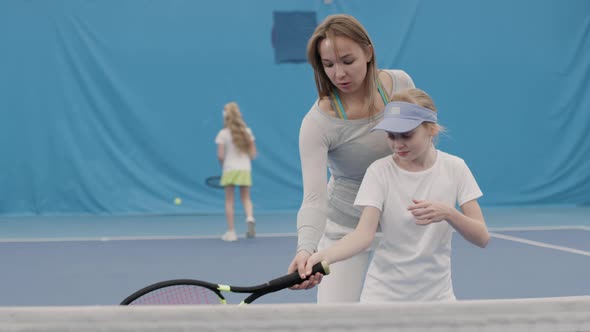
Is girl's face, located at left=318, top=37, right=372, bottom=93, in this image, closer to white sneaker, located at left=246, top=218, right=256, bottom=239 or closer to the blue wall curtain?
white sneaker, located at left=246, top=218, right=256, bottom=239

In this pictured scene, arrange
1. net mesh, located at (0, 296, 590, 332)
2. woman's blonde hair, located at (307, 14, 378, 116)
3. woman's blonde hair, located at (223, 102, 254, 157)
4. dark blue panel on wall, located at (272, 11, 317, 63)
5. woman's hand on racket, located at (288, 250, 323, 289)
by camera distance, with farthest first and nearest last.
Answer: dark blue panel on wall, located at (272, 11, 317, 63) < woman's blonde hair, located at (223, 102, 254, 157) < woman's blonde hair, located at (307, 14, 378, 116) < woman's hand on racket, located at (288, 250, 323, 289) < net mesh, located at (0, 296, 590, 332)

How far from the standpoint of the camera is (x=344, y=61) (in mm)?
2096

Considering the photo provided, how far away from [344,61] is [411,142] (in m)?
0.27

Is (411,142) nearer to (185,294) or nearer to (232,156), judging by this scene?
(185,294)

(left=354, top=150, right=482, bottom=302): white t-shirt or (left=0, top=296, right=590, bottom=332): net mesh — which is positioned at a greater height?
(left=0, top=296, right=590, bottom=332): net mesh

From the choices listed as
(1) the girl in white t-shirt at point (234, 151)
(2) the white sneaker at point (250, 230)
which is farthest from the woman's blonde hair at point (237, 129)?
(2) the white sneaker at point (250, 230)

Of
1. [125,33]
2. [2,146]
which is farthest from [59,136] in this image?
[125,33]

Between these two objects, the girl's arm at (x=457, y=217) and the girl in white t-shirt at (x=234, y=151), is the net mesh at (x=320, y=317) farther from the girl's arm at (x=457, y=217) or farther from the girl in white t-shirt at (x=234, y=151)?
the girl in white t-shirt at (x=234, y=151)

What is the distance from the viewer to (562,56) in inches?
404

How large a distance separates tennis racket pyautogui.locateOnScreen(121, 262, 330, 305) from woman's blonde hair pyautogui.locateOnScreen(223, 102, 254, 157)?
4929 mm

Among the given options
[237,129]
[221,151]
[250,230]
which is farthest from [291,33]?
[250,230]

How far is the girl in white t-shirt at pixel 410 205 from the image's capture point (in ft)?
6.88

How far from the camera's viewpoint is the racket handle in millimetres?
1876

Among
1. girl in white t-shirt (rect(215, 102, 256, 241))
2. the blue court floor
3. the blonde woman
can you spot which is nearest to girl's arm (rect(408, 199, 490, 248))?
the blonde woman
